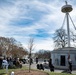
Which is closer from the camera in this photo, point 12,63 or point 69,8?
point 12,63

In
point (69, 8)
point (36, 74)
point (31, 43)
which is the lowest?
point (36, 74)

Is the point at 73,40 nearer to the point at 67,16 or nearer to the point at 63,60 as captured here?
the point at 67,16

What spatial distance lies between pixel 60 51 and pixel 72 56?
2.25 meters

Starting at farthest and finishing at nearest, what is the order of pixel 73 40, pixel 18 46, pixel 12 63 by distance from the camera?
1. pixel 18 46
2. pixel 73 40
3. pixel 12 63

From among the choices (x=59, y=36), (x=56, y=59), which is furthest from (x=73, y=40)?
(x=56, y=59)

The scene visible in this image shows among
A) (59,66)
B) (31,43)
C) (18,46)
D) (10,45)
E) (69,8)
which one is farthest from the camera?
(18,46)

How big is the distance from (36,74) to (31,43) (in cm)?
487

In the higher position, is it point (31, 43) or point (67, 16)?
point (67, 16)

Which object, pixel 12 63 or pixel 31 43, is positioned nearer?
pixel 31 43

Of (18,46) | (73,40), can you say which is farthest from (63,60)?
(18,46)

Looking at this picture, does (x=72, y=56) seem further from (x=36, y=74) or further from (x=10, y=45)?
(x=10, y=45)

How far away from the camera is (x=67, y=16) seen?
142 feet

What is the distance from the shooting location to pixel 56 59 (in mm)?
36531

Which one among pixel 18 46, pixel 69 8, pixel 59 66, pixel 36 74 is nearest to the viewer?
pixel 36 74
